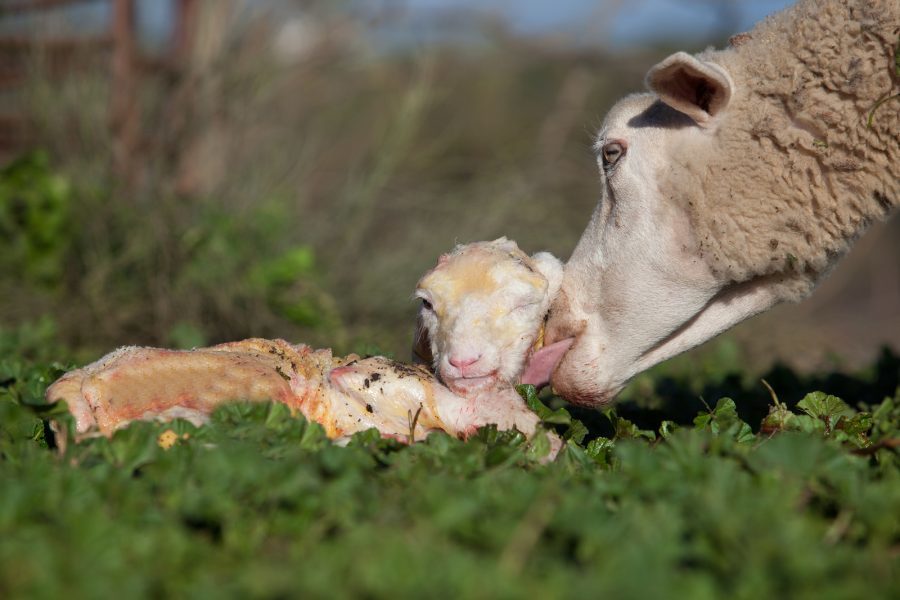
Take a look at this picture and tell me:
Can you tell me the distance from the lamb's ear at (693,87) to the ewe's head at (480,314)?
0.83 m

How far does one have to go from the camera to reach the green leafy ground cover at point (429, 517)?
1998mm

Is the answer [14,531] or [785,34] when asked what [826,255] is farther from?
[14,531]

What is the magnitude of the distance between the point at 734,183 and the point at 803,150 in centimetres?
27

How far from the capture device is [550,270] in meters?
3.89

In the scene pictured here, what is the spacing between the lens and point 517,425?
3422mm

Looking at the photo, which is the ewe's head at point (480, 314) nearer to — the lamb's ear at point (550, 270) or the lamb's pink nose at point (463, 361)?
the lamb's pink nose at point (463, 361)

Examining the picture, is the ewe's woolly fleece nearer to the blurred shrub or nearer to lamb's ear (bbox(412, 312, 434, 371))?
lamb's ear (bbox(412, 312, 434, 371))

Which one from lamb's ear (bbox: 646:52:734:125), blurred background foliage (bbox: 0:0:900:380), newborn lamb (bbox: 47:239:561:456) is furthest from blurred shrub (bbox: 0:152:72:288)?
lamb's ear (bbox: 646:52:734:125)

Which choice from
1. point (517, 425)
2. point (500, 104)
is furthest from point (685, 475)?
point (500, 104)

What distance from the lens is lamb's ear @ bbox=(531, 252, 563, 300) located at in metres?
3.85

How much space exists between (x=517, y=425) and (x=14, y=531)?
1.63m

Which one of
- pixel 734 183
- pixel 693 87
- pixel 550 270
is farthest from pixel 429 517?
pixel 693 87

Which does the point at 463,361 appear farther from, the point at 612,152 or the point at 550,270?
the point at 612,152

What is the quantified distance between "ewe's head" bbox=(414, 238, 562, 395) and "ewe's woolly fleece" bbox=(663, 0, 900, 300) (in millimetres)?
731
